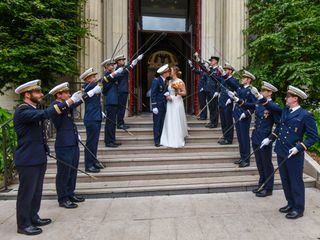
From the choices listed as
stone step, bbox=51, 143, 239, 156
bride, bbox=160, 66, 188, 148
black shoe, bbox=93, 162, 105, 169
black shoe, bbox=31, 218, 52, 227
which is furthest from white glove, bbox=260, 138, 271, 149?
black shoe, bbox=31, 218, 52, 227

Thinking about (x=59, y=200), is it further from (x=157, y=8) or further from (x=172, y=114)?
(x=157, y=8)

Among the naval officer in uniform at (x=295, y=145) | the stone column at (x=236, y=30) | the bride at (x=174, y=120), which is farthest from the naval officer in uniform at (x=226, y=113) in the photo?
the naval officer in uniform at (x=295, y=145)

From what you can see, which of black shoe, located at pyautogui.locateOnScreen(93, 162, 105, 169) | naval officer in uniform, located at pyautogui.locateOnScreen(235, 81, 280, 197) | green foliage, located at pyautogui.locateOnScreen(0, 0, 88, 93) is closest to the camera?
naval officer in uniform, located at pyautogui.locateOnScreen(235, 81, 280, 197)

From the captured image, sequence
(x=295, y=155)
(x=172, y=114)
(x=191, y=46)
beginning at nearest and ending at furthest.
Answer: (x=295, y=155) < (x=172, y=114) < (x=191, y=46)

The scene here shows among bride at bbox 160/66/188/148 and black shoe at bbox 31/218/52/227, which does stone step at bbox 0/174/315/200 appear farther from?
bride at bbox 160/66/188/148

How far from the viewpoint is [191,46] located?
10789mm

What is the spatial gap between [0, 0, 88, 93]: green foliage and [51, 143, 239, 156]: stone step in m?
2.54

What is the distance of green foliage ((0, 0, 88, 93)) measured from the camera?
25.6ft

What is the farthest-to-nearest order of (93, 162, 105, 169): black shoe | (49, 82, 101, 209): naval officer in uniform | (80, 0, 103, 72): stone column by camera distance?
(80, 0, 103, 72): stone column, (93, 162, 105, 169): black shoe, (49, 82, 101, 209): naval officer in uniform

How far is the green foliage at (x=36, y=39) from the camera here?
307 inches

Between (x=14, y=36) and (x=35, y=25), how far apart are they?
778mm

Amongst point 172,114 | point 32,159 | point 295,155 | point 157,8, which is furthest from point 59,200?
point 157,8

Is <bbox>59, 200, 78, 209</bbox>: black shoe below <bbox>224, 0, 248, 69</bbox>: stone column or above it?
below

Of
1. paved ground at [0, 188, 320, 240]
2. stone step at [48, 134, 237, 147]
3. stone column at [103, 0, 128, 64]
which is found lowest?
paved ground at [0, 188, 320, 240]
